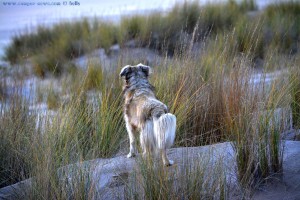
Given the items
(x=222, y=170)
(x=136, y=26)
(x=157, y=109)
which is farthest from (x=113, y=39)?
(x=222, y=170)

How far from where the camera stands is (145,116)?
4.11 metres

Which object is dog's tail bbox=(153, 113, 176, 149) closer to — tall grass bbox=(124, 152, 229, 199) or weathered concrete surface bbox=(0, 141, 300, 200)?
weathered concrete surface bbox=(0, 141, 300, 200)

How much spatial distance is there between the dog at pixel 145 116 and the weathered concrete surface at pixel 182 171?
0.66 feet

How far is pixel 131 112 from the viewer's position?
4535 mm

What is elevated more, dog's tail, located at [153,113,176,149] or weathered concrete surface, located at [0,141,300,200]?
dog's tail, located at [153,113,176,149]

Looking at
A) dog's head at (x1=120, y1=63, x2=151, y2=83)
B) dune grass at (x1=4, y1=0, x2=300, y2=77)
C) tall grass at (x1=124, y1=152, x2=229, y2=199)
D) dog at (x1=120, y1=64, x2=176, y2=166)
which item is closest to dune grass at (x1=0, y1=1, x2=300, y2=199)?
tall grass at (x1=124, y1=152, x2=229, y2=199)

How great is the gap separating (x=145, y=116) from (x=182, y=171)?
955 mm

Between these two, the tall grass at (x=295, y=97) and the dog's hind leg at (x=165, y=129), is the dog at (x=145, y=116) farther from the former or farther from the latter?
the tall grass at (x=295, y=97)

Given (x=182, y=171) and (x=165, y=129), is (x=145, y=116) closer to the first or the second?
(x=165, y=129)

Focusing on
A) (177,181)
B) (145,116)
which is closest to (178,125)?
(145,116)

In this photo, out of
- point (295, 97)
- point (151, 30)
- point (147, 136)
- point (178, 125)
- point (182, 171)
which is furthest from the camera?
point (151, 30)

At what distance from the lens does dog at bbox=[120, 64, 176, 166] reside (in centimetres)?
370

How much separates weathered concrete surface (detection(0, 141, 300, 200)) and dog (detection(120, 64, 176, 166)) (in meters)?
0.20

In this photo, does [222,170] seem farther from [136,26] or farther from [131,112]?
[136,26]
